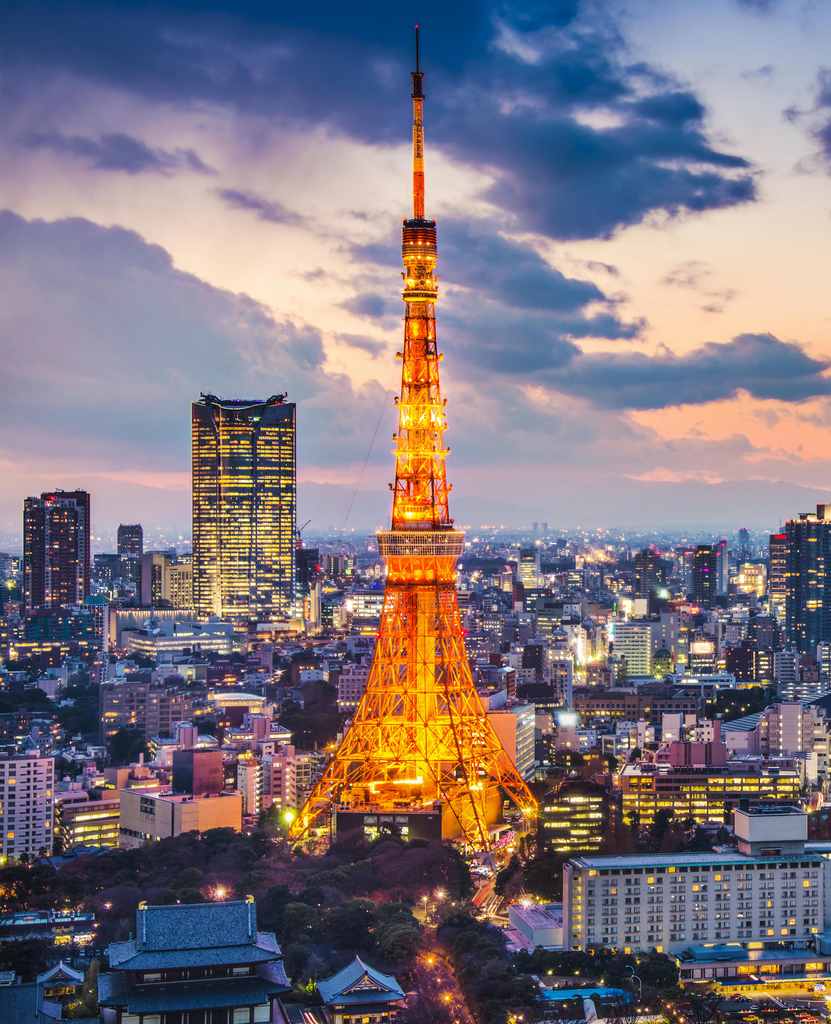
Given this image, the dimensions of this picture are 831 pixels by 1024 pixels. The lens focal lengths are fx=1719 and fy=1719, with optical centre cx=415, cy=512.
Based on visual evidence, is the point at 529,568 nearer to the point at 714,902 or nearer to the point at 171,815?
the point at 171,815

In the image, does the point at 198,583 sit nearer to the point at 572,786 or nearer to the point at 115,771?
the point at 115,771

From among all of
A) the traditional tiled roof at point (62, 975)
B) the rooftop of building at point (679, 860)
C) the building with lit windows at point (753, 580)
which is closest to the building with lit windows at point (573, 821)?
the rooftop of building at point (679, 860)

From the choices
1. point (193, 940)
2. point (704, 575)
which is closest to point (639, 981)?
point (193, 940)

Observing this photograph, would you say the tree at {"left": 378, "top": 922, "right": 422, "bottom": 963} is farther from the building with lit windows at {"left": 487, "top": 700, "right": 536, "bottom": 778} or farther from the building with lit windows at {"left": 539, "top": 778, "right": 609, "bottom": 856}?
the building with lit windows at {"left": 487, "top": 700, "right": 536, "bottom": 778}

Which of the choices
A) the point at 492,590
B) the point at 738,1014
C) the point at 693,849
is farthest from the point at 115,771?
the point at 492,590

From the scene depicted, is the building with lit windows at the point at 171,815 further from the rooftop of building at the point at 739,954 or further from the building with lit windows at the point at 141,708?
the building with lit windows at the point at 141,708

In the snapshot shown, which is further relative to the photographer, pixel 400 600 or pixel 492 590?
pixel 492 590
